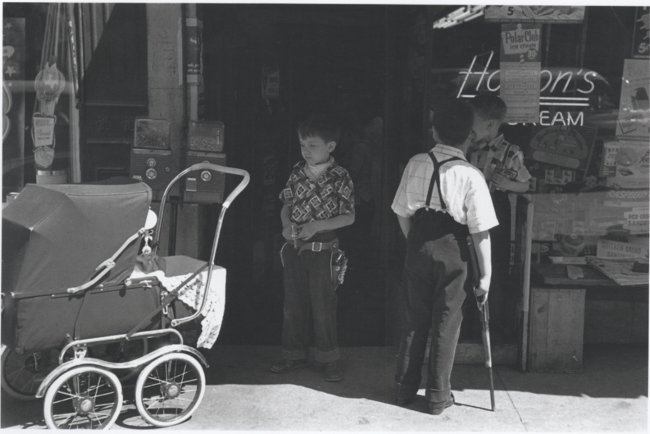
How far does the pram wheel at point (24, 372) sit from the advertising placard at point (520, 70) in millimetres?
3328

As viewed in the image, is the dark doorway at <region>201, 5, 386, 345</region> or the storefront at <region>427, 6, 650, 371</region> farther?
the dark doorway at <region>201, 5, 386, 345</region>

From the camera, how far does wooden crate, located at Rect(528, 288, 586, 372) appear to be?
18.1 feet

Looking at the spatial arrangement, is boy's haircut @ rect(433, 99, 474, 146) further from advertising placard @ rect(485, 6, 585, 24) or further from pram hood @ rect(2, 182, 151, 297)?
pram hood @ rect(2, 182, 151, 297)

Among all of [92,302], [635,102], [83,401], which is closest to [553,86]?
[635,102]

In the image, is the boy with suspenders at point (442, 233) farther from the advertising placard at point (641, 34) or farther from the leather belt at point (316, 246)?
the advertising placard at point (641, 34)

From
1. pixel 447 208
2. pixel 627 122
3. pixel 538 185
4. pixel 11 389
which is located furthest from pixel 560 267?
pixel 11 389

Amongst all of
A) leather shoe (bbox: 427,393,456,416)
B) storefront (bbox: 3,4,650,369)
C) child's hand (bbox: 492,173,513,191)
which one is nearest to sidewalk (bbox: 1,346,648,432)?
leather shoe (bbox: 427,393,456,416)

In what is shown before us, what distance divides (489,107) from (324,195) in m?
1.15


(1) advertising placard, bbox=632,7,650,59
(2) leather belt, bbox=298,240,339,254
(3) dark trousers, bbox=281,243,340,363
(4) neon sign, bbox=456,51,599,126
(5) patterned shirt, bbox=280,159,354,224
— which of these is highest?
(1) advertising placard, bbox=632,7,650,59

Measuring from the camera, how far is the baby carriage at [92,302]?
4.25 meters

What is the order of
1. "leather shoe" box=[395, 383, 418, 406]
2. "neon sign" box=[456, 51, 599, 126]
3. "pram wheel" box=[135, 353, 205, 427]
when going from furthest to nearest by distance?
"neon sign" box=[456, 51, 599, 126] < "leather shoe" box=[395, 383, 418, 406] < "pram wheel" box=[135, 353, 205, 427]

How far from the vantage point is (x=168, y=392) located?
472cm

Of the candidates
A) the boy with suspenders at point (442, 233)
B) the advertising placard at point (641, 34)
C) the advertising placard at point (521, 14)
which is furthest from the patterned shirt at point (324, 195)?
the advertising placard at point (641, 34)

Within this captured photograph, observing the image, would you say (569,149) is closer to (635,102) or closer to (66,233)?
(635,102)
